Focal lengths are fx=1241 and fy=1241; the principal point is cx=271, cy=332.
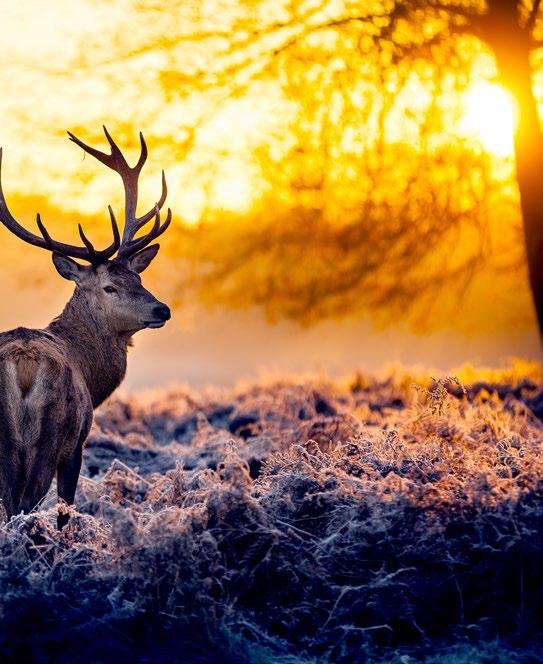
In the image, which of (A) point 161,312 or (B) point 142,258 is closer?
(A) point 161,312

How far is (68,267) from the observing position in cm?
946

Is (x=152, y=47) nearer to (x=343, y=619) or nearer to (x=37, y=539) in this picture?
(x=37, y=539)

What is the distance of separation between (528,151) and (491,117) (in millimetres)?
1088

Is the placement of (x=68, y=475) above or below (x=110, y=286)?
below

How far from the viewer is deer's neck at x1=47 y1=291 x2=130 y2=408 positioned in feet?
30.0

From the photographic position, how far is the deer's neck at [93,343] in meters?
9.15

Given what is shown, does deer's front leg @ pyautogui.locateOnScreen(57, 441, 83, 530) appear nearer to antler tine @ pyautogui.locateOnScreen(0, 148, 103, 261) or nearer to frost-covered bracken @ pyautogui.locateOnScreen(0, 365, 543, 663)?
frost-covered bracken @ pyautogui.locateOnScreen(0, 365, 543, 663)

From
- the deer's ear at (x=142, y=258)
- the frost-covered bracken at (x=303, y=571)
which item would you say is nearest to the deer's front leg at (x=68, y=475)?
the frost-covered bracken at (x=303, y=571)

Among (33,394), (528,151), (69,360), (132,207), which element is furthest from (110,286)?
(528,151)

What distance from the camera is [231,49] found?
14.6m

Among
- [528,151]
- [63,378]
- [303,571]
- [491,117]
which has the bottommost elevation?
[303,571]

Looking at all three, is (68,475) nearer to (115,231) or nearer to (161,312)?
(161,312)

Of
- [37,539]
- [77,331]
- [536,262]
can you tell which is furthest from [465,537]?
[536,262]

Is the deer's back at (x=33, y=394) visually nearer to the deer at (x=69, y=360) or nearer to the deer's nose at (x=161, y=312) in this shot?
the deer at (x=69, y=360)
